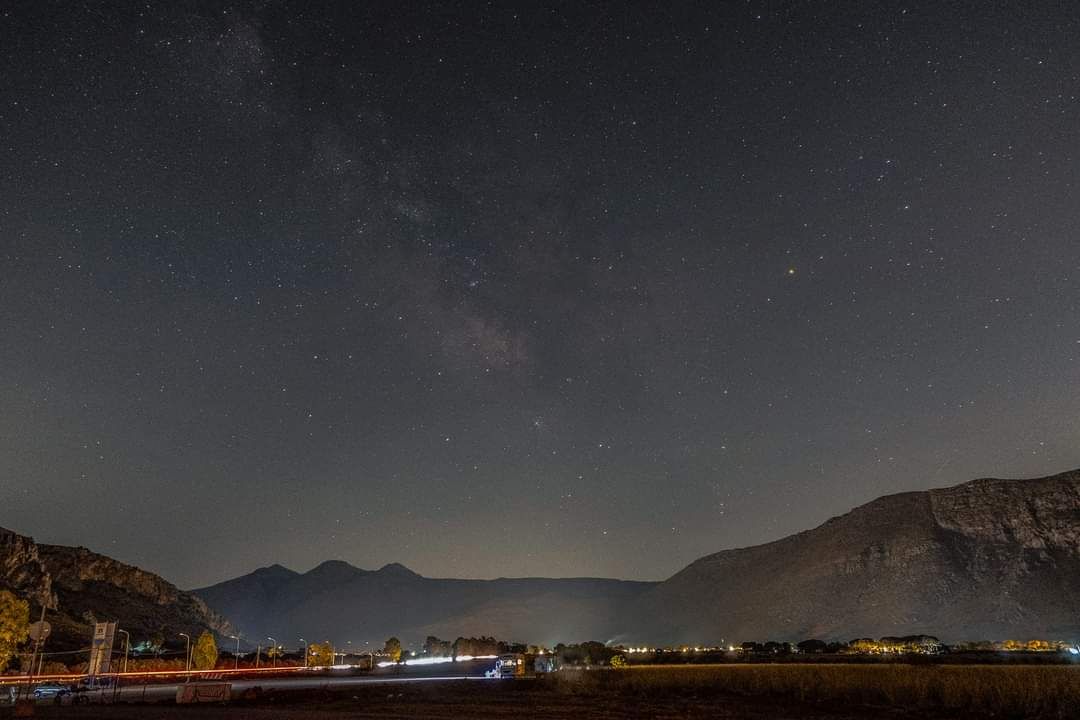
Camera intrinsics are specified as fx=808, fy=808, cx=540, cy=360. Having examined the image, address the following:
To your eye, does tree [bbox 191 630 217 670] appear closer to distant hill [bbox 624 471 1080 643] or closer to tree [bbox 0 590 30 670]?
tree [bbox 0 590 30 670]

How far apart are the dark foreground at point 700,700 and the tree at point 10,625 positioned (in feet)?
127

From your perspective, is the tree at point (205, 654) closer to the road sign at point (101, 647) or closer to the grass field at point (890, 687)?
the road sign at point (101, 647)

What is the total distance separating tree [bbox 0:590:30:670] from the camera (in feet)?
245

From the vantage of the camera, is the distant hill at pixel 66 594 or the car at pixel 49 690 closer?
the car at pixel 49 690

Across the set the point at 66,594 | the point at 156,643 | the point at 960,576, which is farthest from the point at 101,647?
the point at 960,576

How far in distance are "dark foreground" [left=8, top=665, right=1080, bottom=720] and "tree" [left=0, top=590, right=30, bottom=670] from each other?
38783 mm

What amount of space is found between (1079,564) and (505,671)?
126 meters

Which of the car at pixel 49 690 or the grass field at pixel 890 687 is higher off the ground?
the car at pixel 49 690

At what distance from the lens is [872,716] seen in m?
37.1

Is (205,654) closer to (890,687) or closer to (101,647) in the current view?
(101,647)

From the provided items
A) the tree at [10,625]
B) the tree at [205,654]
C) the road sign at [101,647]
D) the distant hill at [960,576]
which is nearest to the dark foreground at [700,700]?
the road sign at [101,647]

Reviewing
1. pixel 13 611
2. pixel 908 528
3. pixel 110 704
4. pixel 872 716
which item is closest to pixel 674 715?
pixel 872 716

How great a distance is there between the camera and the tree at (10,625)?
7462 centimetres

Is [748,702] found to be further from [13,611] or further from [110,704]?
[13,611]
